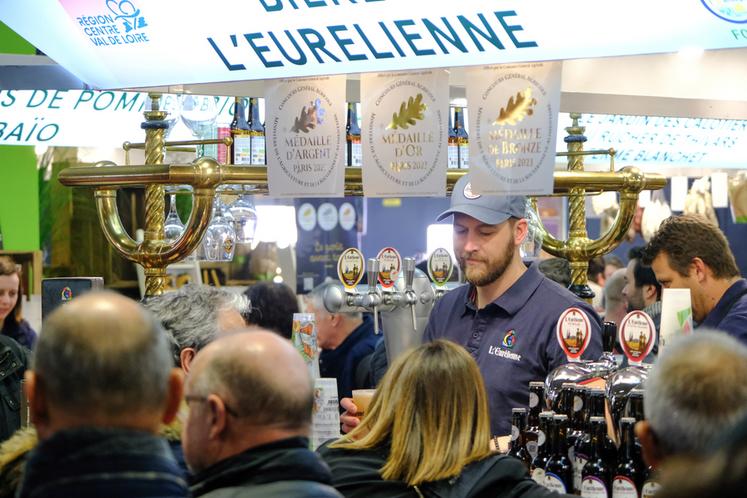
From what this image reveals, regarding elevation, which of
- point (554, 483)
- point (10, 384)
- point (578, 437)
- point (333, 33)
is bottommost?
point (10, 384)

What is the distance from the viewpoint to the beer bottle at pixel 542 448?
259 centimetres

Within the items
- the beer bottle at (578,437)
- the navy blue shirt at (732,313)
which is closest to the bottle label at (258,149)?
the beer bottle at (578,437)

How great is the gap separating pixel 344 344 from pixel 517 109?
2.49m

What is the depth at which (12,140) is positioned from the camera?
5703mm

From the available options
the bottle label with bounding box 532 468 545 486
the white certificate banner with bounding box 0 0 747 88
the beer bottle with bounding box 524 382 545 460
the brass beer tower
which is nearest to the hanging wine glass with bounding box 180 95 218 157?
the brass beer tower

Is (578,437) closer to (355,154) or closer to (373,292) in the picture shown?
(373,292)

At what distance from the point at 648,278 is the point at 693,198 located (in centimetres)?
280

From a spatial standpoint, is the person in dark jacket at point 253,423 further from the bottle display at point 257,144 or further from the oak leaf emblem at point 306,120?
the bottle display at point 257,144

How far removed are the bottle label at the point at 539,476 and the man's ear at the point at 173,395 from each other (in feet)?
3.47

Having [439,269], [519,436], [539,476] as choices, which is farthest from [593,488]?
[439,269]

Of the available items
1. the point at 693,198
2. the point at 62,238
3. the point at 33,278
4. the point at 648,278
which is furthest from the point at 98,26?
the point at 693,198

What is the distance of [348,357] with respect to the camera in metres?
5.48

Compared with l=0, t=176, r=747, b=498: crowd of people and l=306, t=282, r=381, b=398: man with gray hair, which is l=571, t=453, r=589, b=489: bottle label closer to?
l=0, t=176, r=747, b=498: crowd of people

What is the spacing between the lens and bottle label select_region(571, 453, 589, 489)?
2.52 meters
